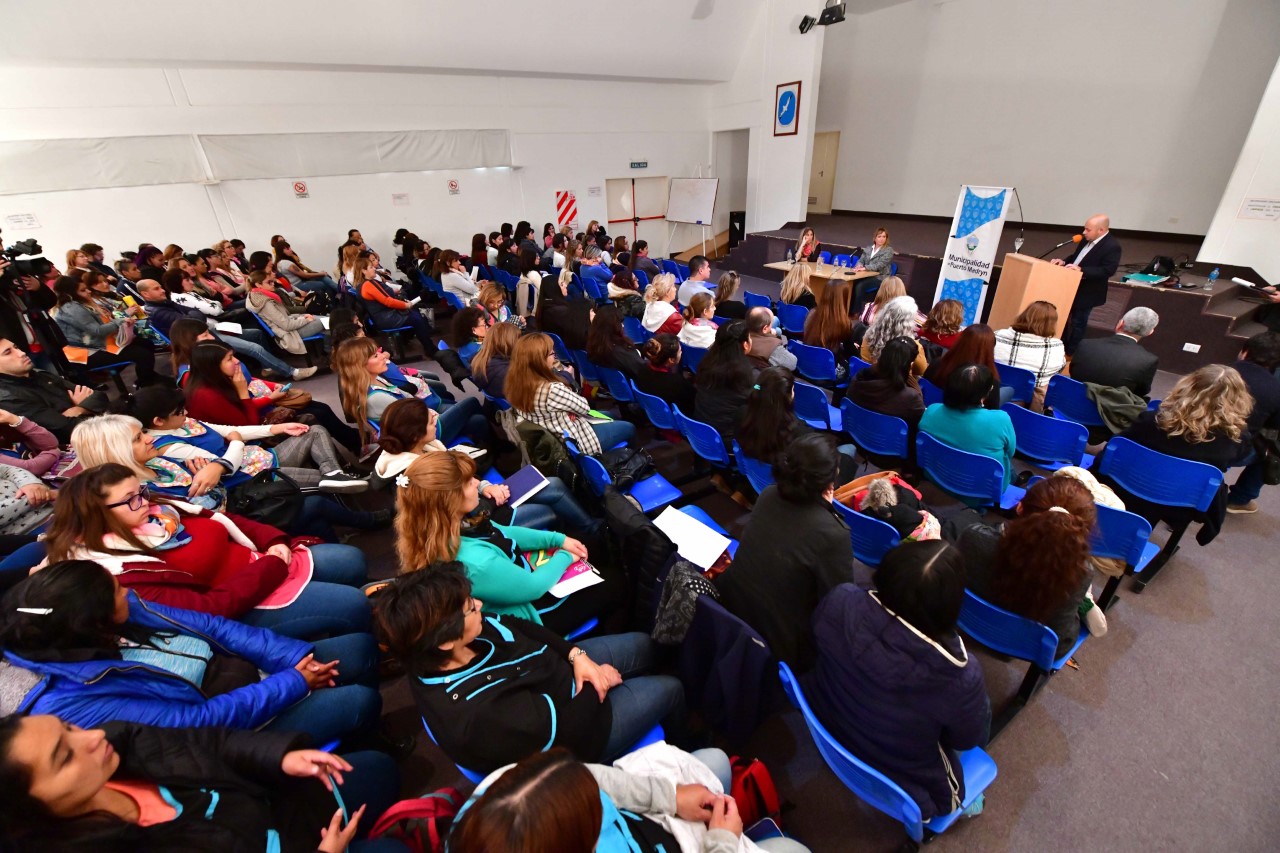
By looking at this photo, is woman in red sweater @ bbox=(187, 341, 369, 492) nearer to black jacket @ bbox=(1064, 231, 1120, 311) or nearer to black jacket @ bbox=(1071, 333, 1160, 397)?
black jacket @ bbox=(1071, 333, 1160, 397)

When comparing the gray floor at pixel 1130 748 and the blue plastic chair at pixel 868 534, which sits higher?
the blue plastic chair at pixel 868 534

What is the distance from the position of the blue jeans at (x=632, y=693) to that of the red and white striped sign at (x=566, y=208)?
993 cm

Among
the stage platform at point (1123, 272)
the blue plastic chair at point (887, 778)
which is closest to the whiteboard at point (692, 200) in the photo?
the stage platform at point (1123, 272)

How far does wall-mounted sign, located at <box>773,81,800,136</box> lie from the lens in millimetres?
9195

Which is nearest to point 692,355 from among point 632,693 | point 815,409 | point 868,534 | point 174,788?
point 815,409

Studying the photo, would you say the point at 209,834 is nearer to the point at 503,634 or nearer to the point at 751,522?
the point at 503,634

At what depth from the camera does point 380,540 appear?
3.15 m

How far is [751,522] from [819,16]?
9935mm

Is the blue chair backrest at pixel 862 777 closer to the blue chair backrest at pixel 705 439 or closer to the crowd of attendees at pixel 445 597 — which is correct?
the crowd of attendees at pixel 445 597

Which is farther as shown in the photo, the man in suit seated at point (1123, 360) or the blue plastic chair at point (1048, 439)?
the man in suit seated at point (1123, 360)

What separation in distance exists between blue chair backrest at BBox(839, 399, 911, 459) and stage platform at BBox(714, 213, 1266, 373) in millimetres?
4444

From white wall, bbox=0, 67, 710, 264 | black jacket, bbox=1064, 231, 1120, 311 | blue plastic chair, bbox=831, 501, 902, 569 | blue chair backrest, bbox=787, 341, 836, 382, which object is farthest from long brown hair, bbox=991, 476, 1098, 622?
white wall, bbox=0, 67, 710, 264

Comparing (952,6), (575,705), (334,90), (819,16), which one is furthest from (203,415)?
(952,6)

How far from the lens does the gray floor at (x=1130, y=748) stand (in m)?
1.71
